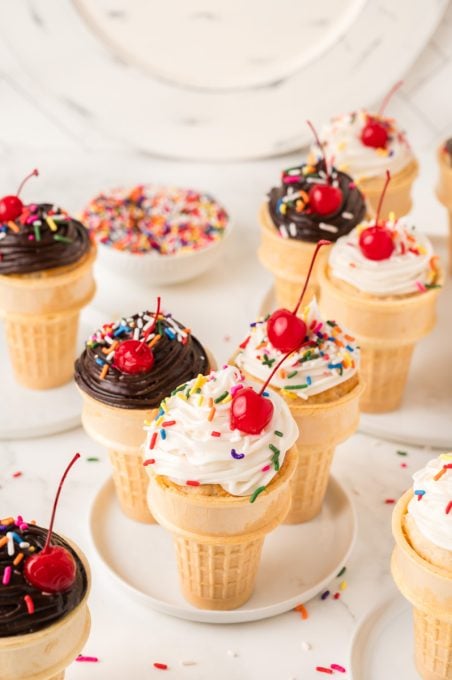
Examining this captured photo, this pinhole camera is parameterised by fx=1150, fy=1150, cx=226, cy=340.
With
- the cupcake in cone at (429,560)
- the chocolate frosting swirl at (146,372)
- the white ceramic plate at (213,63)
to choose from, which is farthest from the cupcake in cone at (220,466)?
the white ceramic plate at (213,63)

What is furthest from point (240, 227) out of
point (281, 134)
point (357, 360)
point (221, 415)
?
point (221, 415)

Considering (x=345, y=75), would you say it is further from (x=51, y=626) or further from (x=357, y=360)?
(x=51, y=626)

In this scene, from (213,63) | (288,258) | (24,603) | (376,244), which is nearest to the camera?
(24,603)

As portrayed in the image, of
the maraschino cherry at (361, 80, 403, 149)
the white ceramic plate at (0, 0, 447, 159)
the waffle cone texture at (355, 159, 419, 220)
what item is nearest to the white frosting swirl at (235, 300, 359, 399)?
the waffle cone texture at (355, 159, 419, 220)

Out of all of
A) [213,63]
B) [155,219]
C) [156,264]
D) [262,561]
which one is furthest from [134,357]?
[213,63]

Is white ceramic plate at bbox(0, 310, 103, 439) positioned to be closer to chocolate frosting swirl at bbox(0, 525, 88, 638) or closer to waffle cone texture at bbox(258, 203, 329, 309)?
waffle cone texture at bbox(258, 203, 329, 309)

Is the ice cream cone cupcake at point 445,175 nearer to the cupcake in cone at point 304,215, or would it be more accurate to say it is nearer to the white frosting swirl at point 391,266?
the cupcake in cone at point 304,215

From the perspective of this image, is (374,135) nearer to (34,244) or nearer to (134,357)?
(34,244)
